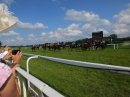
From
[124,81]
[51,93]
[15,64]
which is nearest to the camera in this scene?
[51,93]

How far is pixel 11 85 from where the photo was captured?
1.40m

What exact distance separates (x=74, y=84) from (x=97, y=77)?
2.46ft

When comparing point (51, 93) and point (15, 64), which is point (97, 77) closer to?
point (15, 64)

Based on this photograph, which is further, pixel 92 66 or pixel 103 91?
pixel 103 91

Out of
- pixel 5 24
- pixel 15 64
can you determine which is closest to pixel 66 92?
pixel 15 64

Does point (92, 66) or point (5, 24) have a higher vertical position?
point (5, 24)

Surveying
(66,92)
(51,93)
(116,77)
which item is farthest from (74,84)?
(51,93)

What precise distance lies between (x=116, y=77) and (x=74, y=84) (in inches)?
42.8

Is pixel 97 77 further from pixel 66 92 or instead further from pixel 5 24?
pixel 5 24

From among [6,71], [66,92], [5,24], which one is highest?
[5,24]

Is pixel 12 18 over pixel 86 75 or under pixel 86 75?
over

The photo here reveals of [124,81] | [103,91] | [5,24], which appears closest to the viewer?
[5,24]

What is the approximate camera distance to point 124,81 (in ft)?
15.1

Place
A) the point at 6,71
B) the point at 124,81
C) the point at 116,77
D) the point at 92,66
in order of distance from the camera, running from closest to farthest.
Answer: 1. the point at 6,71
2. the point at 92,66
3. the point at 124,81
4. the point at 116,77
